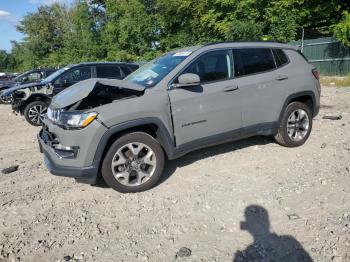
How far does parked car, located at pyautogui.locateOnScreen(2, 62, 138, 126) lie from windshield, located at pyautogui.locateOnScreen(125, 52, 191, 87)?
16.4 ft

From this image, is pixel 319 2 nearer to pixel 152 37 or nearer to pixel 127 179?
pixel 152 37

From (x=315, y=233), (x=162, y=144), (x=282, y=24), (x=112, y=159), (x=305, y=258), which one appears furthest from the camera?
(x=282, y=24)

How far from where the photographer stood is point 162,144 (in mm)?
4746

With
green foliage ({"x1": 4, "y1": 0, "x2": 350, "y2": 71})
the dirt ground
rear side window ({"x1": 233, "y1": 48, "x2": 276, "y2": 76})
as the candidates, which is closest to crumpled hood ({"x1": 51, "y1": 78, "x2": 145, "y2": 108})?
the dirt ground

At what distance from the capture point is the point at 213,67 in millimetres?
5195

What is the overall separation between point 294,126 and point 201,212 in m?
2.78

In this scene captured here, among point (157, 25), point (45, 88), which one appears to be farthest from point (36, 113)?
point (157, 25)

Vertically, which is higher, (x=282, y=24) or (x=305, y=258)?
(x=282, y=24)

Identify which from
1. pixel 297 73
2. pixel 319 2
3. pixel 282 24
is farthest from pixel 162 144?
pixel 319 2

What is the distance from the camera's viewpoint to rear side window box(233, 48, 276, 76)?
212 inches

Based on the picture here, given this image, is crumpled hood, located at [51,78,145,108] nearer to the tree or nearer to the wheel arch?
the wheel arch

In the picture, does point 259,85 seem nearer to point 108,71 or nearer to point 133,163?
point 133,163

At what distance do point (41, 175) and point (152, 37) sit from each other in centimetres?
3108

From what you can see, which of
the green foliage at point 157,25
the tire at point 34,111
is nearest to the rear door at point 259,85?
the tire at point 34,111
